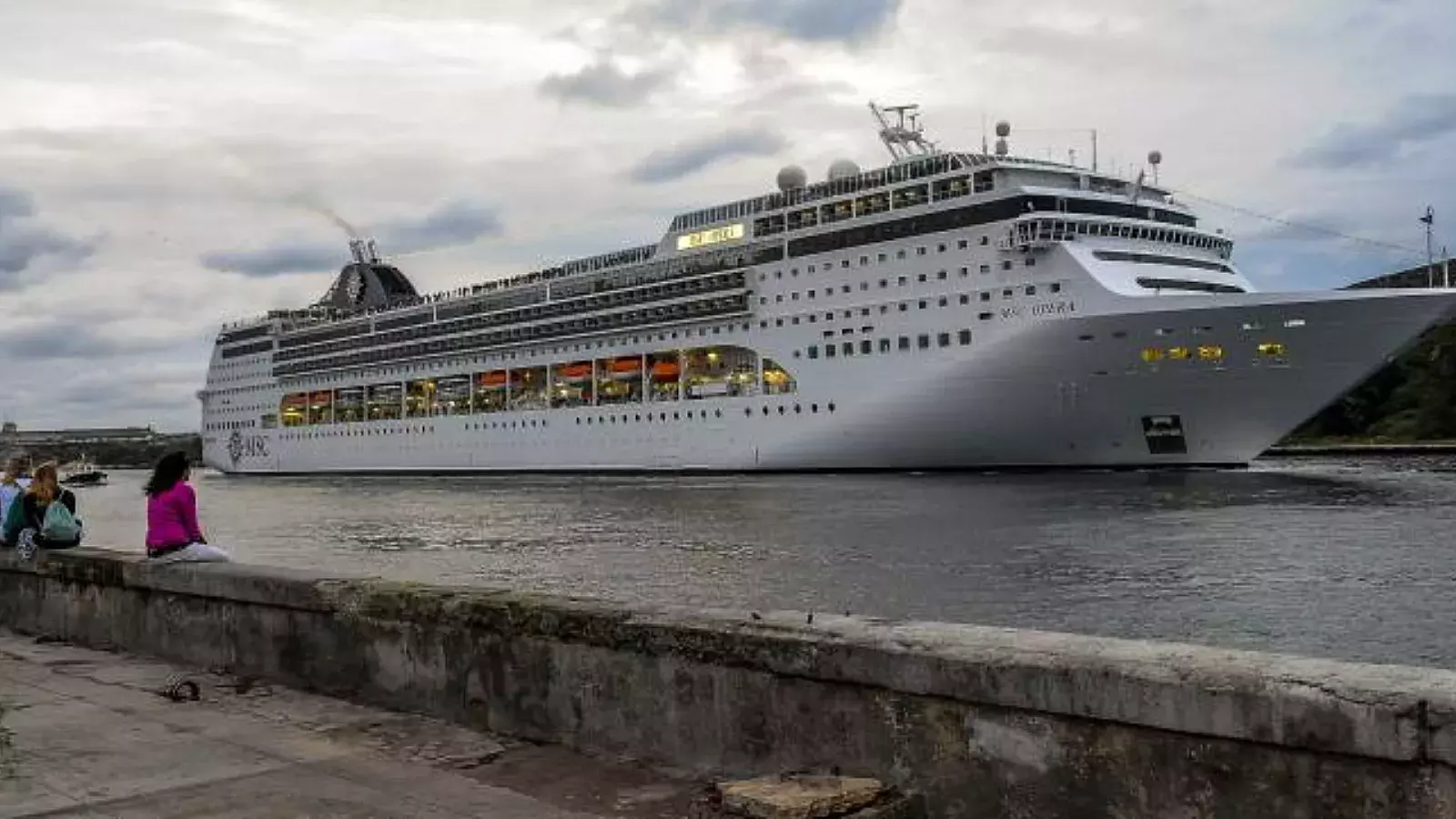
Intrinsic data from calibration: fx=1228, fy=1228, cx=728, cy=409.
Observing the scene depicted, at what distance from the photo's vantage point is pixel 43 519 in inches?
424

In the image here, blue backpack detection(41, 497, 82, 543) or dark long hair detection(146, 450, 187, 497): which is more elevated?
dark long hair detection(146, 450, 187, 497)

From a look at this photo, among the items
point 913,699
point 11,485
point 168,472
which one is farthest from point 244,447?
point 913,699

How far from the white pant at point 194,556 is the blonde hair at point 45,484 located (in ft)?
10.2

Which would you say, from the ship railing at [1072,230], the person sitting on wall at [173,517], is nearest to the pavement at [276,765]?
the person sitting on wall at [173,517]

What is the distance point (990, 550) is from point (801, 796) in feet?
69.7

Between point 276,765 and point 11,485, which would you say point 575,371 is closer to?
point 11,485

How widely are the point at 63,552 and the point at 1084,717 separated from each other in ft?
29.5

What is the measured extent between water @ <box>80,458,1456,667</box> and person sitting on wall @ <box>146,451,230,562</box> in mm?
4964

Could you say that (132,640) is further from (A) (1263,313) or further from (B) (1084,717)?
(A) (1263,313)

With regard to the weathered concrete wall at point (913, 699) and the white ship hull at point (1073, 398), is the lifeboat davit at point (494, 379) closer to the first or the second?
the white ship hull at point (1073, 398)

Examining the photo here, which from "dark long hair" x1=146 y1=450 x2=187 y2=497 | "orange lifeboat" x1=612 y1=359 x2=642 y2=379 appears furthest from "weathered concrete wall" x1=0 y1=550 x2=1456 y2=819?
"orange lifeboat" x1=612 y1=359 x2=642 y2=379

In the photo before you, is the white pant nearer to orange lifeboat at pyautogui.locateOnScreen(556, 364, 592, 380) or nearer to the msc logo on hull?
orange lifeboat at pyautogui.locateOnScreen(556, 364, 592, 380)

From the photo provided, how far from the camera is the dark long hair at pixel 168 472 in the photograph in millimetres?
9000

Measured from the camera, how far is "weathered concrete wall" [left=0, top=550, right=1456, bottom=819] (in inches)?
132
